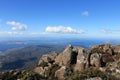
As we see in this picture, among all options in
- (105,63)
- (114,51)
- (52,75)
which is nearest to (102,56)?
(105,63)

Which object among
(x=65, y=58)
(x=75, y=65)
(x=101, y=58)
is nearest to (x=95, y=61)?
(x=101, y=58)

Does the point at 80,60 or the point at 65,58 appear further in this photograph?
the point at 65,58

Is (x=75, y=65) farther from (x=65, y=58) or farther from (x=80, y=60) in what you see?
(x=65, y=58)

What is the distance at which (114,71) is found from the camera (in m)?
41.0

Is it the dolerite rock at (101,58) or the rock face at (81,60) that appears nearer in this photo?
the rock face at (81,60)

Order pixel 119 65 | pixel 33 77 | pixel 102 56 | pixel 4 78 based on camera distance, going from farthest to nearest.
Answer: pixel 102 56, pixel 4 78, pixel 119 65, pixel 33 77

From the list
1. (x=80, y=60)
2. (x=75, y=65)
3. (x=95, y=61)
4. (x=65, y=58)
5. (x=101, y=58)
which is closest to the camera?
(x=95, y=61)

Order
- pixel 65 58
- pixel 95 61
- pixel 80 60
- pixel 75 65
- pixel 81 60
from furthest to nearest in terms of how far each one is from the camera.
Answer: pixel 65 58 → pixel 80 60 → pixel 81 60 → pixel 75 65 → pixel 95 61

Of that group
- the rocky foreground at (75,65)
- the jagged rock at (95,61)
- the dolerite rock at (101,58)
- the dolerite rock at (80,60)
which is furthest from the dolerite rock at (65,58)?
the jagged rock at (95,61)

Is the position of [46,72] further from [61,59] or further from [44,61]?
[44,61]

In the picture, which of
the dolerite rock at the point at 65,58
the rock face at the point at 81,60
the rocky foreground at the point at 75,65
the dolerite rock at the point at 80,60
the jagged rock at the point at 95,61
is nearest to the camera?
the rocky foreground at the point at 75,65

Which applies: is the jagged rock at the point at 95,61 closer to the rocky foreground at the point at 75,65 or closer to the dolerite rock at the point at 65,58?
the rocky foreground at the point at 75,65

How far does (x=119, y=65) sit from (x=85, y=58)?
8595mm

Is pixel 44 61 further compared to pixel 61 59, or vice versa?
pixel 44 61
